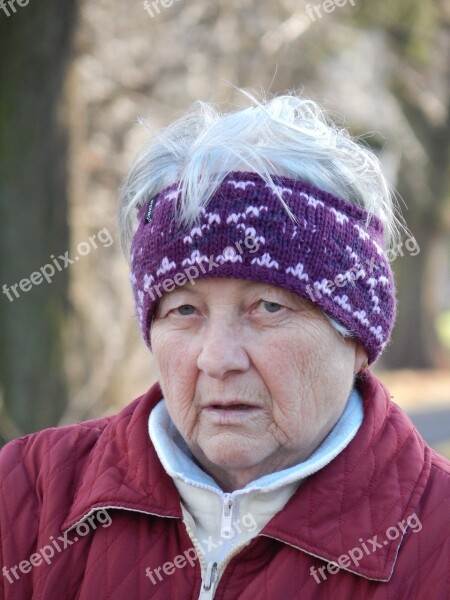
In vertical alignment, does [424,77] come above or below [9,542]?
above

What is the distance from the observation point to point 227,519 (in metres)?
2.13

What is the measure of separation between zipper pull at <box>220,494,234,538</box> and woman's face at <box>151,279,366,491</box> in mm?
88

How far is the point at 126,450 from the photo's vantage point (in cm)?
230

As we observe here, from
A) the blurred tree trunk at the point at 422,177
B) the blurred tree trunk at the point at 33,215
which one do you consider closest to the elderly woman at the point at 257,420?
the blurred tree trunk at the point at 33,215

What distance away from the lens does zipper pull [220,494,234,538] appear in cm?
212

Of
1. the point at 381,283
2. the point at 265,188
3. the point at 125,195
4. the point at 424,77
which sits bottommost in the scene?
the point at 381,283

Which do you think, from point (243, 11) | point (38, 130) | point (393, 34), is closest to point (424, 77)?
point (393, 34)

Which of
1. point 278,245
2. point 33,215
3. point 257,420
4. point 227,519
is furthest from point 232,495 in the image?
point 33,215

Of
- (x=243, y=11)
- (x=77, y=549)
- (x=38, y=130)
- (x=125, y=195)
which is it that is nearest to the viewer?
(x=77, y=549)

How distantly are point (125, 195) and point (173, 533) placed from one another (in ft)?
2.89

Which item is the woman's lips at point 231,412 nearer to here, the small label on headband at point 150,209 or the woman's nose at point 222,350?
the woman's nose at point 222,350

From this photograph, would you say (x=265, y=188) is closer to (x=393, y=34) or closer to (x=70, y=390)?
(x=70, y=390)

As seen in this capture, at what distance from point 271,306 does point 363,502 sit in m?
0.50

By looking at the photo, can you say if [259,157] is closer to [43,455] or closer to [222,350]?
[222,350]
